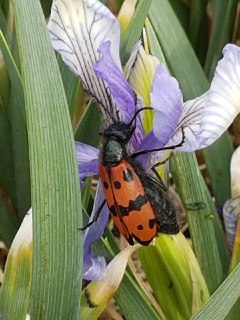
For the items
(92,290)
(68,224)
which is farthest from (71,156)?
(92,290)

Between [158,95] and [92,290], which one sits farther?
[92,290]

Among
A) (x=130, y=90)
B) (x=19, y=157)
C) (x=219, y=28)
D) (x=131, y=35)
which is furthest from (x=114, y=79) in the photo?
(x=219, y=28)

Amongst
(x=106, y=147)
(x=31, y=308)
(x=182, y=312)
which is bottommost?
(x=182, y=312)

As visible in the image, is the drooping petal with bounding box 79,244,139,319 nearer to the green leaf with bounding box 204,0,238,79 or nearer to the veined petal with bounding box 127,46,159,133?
the veined petal with bounding box 127,46,159,133

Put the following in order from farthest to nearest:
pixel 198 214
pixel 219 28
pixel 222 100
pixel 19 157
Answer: pixel 219 28
pixel 19 157
pixel 198 214
pixel 222 100

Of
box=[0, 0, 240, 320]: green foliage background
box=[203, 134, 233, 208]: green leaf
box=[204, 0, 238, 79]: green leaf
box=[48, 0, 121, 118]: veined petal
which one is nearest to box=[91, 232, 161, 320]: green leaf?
box=[0, 0, 240, 320]: green foliage background

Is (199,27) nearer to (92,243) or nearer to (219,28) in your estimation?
(219,28)

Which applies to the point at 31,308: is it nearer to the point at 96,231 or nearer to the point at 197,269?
the point at 96,231
